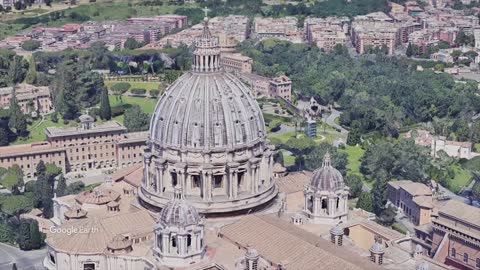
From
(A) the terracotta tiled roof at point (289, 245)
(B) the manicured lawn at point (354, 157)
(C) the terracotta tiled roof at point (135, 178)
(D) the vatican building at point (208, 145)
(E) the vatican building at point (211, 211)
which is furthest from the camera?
(B) the manicured lawn at point (354, 157)

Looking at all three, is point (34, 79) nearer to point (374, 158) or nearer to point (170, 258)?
point (374, 158)

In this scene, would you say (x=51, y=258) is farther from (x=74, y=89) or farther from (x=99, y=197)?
(x=74, y=89)

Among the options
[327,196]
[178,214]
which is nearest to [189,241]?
[178,214]

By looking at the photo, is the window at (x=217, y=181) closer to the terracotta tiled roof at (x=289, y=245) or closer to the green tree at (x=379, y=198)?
the terracotta tiled roof at (x=289, y=245)

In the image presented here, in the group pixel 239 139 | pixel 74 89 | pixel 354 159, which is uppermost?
pixel 239 139

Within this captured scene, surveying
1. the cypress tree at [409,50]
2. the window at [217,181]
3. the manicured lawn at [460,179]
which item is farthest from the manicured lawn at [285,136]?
the cypress tree at [409,50]

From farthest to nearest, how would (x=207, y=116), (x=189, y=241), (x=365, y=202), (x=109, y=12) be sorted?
(x=109, y=12) → (x=365, y=202) → (x=207, y=116) → (x=189, y=241)
